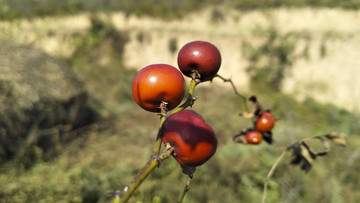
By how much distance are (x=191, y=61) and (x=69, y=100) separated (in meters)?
3.87

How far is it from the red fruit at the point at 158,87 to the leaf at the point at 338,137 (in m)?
0.93

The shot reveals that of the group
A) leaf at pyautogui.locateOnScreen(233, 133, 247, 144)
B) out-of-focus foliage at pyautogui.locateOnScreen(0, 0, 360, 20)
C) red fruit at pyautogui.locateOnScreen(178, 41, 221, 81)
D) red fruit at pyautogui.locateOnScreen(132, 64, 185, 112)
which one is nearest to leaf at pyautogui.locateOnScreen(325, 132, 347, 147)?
leaf at pyautogui.locateOnScreen(233, 133, 247, 144)

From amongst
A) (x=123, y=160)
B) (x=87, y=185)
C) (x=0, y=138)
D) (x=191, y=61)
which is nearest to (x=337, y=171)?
(x=123, y=160)

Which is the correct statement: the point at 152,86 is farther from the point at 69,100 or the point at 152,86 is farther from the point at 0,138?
the point at 69,100

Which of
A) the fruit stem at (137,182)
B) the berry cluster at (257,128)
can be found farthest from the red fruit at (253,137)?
the fruit stem at (137,182)

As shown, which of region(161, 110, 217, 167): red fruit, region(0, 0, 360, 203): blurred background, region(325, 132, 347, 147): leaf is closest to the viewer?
region(161, 110, 217, 167): red fruit

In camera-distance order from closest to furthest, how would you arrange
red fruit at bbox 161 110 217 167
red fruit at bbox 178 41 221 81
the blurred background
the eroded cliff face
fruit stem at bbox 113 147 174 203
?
fruit stem at bbox 113 147 174 203
red fruit at bbox 161 110 217 167
red fruit at bbox 178 41 221 81
the blurred background
the eroded cliff face

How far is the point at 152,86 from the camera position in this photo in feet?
2.29

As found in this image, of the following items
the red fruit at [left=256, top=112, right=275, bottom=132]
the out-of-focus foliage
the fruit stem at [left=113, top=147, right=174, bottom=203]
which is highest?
the out-of-focus foliage

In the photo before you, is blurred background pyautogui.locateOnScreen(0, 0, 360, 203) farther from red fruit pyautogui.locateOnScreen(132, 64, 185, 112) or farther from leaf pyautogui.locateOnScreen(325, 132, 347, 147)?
red fruit pyautogui.locateOnScreen(132, 64, 185, 112)

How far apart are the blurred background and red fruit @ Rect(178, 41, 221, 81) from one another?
675mm

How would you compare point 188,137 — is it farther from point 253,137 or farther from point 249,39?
point 249,39

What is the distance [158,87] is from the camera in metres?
0.69

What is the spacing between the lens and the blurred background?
9.09 ft
